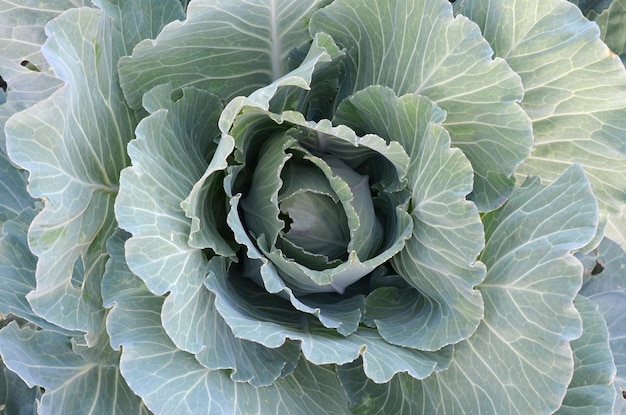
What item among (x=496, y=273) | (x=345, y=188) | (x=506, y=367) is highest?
(x=345, y=188)

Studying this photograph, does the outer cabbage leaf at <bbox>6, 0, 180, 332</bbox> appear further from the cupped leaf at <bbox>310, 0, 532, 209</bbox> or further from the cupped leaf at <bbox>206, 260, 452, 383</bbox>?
the cupped leaf at <bbox>310, 0, 532, 209</bbox>

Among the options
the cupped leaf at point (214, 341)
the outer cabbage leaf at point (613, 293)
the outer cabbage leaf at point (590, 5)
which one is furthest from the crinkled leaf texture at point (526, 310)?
the outer cabbage leaf at point (590, 5)

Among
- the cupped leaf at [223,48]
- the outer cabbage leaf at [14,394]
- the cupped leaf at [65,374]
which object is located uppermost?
the cupped leaf at [223,48]

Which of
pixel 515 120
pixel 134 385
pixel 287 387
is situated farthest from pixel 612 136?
pixel 134 385

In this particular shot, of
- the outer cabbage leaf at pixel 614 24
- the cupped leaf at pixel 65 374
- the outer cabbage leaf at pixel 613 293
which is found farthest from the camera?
the outer cabbage leaf at pixel 614 24

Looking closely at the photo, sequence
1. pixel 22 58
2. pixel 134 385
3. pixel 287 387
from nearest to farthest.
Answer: pixel 134 385 < pixel 287 387 < pixel 22 58

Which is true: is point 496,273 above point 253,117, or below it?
below

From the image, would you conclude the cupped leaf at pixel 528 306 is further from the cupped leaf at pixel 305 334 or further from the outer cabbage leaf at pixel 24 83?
the outer cabbage leaf at pixel 24 83

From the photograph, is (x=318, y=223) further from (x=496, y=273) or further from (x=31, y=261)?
(x=31, y=261)
